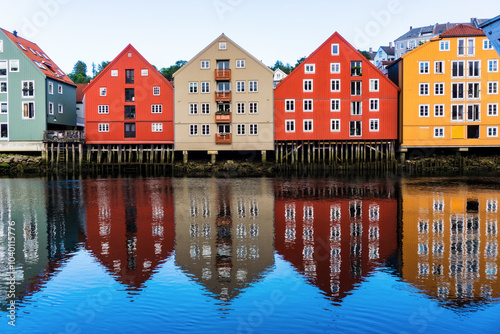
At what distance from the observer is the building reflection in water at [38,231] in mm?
13781

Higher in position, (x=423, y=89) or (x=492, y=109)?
(x=423, y=89)

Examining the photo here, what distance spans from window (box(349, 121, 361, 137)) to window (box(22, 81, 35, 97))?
3901cm

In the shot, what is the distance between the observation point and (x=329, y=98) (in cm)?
5462

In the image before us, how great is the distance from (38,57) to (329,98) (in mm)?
38940

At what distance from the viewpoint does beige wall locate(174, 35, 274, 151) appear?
5484 cm

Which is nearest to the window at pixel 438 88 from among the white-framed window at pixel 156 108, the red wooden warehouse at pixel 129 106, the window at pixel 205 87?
the window at pixel 205 87

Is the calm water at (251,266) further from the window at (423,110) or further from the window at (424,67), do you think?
the window at (424,67)

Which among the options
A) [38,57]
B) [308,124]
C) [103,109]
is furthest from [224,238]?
[38,57]

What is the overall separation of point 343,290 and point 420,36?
113566 millimetres

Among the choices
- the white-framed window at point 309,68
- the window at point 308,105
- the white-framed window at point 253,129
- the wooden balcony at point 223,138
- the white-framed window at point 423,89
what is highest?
the white-framed window at point 309,68

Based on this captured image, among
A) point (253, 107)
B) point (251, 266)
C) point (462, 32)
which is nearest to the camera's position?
point (251, 266)

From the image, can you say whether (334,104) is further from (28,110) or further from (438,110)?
(28,110)

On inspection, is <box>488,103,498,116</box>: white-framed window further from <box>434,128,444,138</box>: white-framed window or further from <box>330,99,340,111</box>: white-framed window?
<box>330,99,340,111</box>: white-framed window

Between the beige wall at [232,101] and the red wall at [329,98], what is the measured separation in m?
1.37
